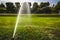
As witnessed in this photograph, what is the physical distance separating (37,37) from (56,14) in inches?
27.8

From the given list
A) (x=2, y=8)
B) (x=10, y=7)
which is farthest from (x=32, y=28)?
(x=2, y=8)

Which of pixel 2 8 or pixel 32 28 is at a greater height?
pixel 2 8

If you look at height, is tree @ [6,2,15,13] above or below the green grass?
above

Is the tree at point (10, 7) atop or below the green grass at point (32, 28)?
atop

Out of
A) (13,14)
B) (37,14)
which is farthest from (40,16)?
(13,14)

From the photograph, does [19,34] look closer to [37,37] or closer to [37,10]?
[37,37]

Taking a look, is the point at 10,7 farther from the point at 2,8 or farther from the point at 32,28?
the point at 32,28

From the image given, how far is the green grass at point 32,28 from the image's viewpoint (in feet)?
11.8

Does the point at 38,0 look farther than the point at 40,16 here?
Yes

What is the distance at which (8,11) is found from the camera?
12.2 feet

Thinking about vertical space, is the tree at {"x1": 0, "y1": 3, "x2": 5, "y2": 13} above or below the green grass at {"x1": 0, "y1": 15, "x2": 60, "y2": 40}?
above

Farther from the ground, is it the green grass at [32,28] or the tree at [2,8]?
the tree at [2,8]

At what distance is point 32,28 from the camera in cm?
367

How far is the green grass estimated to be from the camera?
3.61 metres
